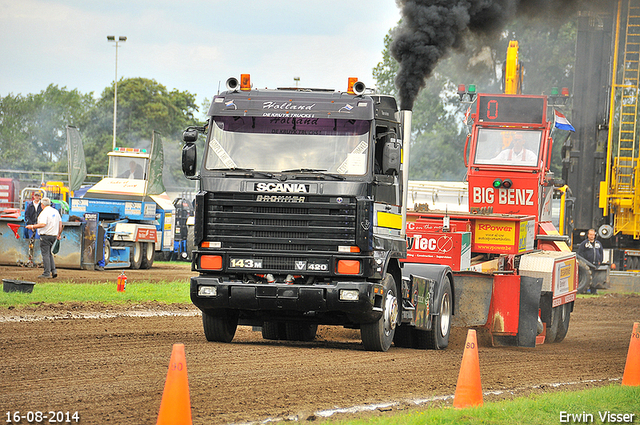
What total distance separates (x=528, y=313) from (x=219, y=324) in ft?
16.4

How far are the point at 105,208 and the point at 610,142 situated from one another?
1517cm

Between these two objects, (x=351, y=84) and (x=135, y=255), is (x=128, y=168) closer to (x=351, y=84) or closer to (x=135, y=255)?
(x=135, y=255)

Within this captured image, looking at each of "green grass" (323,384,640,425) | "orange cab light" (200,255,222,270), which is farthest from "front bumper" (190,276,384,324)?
"green grass" (323,384,640,425)

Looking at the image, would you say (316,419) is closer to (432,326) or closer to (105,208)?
(432,326)

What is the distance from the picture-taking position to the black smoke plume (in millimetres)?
15789

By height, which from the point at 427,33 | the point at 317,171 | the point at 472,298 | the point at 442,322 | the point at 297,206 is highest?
the point at 427,33

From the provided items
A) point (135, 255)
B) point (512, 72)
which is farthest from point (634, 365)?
point (135, 255)

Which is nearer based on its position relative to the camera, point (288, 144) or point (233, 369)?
point (233, 369)

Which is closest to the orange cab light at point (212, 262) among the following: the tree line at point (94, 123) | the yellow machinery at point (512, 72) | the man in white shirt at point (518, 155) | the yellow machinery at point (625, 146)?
the man in white shirt at point (518, 155)

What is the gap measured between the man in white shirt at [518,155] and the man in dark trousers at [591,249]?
8319 millimetres

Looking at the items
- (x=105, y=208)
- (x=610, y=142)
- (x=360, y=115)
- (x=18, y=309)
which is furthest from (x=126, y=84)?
(x=360, y=115)

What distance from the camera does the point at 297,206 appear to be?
34.2ft

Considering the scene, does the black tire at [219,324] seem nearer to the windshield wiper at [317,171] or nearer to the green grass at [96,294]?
the windshield wiper at [317,171]

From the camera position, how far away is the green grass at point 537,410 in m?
6.90
